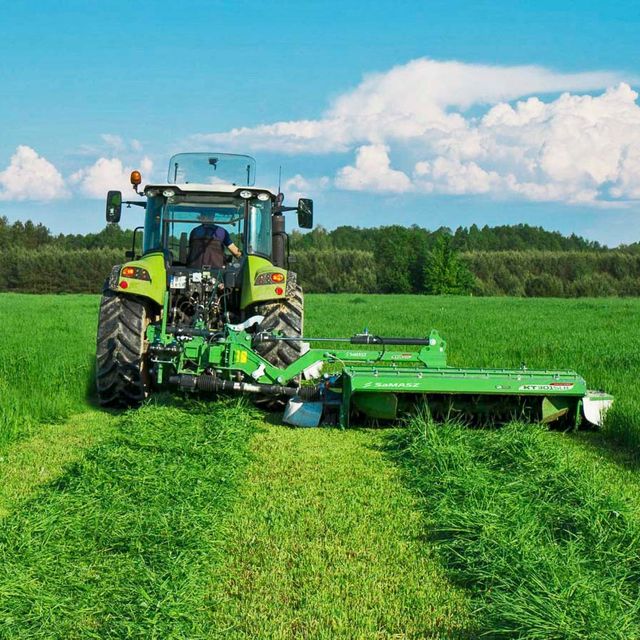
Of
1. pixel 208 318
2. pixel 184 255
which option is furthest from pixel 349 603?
pixel 184 255

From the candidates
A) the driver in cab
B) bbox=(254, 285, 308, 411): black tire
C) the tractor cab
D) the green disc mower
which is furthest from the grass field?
the driver in cab

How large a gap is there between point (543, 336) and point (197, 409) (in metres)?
10.4

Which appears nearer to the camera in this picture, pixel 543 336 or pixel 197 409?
pixel 197 409

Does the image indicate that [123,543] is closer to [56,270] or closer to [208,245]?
[208,245]

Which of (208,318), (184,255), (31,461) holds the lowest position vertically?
(31,461)

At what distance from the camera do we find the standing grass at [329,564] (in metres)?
3.32

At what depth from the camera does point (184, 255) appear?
8633mm

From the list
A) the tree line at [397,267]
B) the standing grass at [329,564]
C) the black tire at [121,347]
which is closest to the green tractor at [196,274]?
the black tire at [121,347]

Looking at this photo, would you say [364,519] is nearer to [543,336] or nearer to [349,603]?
[349,603]

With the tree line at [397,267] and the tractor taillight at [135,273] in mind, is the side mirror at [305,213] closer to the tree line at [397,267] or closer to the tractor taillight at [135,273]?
the tractor taillight at [135,273]

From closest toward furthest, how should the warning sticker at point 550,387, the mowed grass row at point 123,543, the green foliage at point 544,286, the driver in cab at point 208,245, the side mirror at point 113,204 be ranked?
the mowed grass row at point 123,543 → the warning sticker at point 550,387 → the driver in cab at point 208,245 → the side mirror at point 113,204 → the green foliage at point 544,286

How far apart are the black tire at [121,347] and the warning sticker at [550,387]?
135 inches

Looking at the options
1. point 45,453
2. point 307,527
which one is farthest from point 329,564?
point 45,453

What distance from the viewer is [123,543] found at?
13.3ft
